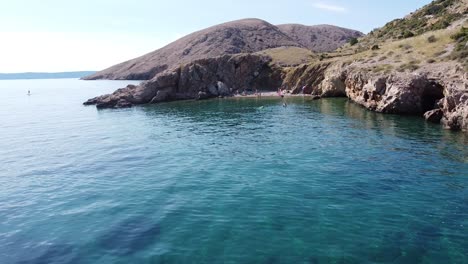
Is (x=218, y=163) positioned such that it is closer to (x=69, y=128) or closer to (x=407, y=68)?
(x=69, y=128)

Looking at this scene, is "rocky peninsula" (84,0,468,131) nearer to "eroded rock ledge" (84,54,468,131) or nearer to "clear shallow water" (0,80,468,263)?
"eroded rock ledge" (84,54,468,131)

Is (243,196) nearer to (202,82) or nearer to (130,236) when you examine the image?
(130,236)

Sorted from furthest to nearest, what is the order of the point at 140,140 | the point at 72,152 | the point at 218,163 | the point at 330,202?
the point at 140,140 < the point at 72,152 < the point at 218,163 < the point at 330,202

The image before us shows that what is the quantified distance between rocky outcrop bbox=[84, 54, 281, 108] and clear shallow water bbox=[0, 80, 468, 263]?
186 feet

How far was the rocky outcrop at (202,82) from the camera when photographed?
11656cm

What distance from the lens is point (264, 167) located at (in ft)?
125

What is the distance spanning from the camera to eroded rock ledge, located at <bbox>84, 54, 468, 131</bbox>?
5767 centimetres

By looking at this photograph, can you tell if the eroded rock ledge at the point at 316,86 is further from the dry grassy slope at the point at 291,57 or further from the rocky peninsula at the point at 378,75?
the dry grassy slope at the point at 291,57

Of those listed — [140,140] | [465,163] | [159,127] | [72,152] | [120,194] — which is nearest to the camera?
[120,194]

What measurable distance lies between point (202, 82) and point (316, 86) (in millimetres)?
37983

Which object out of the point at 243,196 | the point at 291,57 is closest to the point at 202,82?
the point at 291,57

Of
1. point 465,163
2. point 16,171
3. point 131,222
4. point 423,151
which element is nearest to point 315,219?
point 131,222

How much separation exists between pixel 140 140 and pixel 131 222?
32.1 meters

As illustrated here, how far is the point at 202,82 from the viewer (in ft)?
411
